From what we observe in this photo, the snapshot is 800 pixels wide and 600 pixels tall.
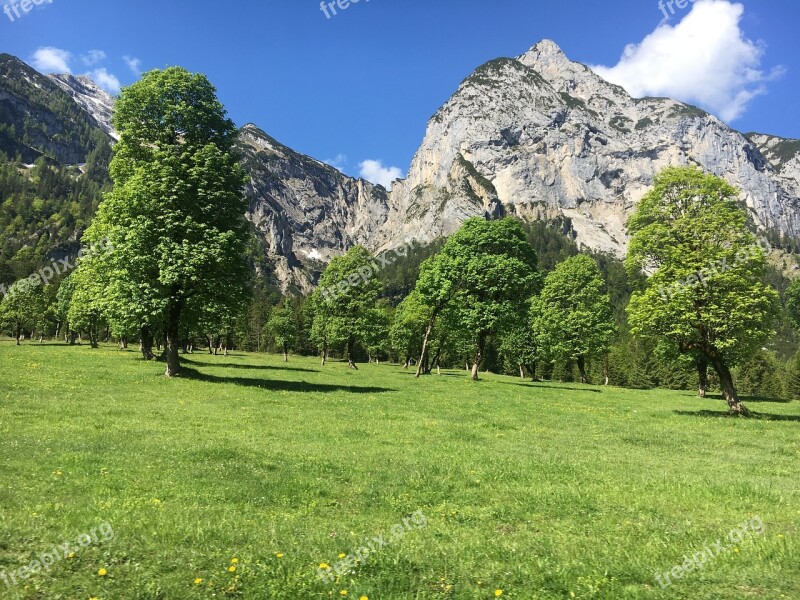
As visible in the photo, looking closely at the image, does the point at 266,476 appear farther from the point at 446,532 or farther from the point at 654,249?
the point at 654,249

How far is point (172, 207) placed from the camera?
3250 cm

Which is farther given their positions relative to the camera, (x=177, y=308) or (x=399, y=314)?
(x=399, y=314)

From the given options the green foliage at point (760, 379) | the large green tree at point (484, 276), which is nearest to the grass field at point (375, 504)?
the large green tree at point (484, 276)

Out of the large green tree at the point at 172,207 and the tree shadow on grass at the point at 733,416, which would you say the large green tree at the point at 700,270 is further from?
the large green tree at the point at 172,207

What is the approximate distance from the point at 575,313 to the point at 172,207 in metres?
52.3

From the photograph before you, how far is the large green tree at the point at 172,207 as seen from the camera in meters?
31.8

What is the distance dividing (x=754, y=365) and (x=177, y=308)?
472 feet

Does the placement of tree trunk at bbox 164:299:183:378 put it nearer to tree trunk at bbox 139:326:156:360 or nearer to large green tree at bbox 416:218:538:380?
tree trunk at bbox 139:326:156:360

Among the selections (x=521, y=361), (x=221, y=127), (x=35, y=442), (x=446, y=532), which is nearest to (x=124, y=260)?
(x=221, y=127)

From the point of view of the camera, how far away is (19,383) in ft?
A: 86.8

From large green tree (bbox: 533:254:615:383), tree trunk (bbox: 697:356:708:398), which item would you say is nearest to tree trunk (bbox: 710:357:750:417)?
tree trunk (bbox: 697:356:708:398)

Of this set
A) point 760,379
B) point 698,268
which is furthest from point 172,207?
point 760,379

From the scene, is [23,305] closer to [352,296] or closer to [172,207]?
[352,296]

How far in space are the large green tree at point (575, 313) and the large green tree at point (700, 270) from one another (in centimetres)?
3093
